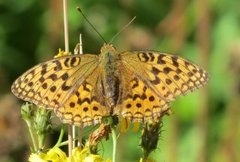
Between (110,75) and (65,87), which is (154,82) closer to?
(110,75)

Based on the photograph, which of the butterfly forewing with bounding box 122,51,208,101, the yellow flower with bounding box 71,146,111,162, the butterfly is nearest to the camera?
the yellow flower with bounding box 71,146,111,162

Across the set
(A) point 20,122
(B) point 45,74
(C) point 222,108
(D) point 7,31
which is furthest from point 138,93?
(D) point 7,31

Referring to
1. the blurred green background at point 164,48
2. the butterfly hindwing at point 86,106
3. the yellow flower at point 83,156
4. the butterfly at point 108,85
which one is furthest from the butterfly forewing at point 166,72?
the blurred green background at point 164,48

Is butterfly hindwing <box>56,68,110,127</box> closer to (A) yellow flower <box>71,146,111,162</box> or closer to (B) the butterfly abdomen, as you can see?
(B) the butterfly abdomen

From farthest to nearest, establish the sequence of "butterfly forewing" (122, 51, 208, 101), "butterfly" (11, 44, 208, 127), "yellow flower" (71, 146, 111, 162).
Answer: "butterfly forewing" (122, 51, 208, 101) → "butterfly" (11, 44, 208, 127) → "yellow flower" (71, 146, 111, 162)

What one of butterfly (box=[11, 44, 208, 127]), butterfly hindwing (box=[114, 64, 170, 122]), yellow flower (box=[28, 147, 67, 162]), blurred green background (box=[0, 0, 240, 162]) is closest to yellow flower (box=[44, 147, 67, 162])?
yellow flower (box=[28, 147, 67, 162])

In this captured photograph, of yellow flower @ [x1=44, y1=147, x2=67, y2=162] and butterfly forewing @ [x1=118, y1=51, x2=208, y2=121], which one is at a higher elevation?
butterfly forewing @ [x1=118, y1=51, x2=208, y2=121]

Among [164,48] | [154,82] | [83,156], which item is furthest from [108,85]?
[164,48]

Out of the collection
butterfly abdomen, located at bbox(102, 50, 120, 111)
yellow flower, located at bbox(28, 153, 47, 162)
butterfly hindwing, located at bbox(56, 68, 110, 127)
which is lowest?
Answer: yellow flower, located at bbox(28, 153, 47, 162)
